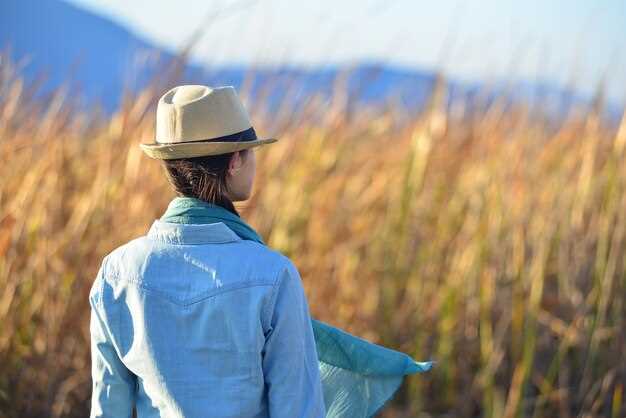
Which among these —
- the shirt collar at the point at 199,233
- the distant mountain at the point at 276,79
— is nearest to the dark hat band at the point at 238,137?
the shirt collar at the point at 199,233

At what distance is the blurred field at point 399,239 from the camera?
9.86 feet

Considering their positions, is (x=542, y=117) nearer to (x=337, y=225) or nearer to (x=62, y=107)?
(x=337, y=225)

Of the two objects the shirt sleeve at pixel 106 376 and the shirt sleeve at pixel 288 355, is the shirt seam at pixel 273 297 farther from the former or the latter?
the shirt sleeve at pixel 106 376

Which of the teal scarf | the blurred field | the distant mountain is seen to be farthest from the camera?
the distant mountain

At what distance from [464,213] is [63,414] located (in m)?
1.69

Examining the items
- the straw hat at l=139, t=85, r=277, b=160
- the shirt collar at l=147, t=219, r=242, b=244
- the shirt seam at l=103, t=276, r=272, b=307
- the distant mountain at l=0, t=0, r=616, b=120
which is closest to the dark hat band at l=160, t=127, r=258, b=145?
the straw hat at l=139, t=85, r=277, b=160

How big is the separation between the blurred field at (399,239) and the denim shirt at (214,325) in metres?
1.46

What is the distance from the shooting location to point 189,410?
1550 millimetres

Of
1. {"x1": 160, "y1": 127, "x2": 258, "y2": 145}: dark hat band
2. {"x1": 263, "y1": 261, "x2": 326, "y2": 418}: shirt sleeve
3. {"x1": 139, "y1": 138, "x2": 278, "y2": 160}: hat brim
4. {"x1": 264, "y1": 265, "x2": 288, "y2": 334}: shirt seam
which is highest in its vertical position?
{"x1": 160, "y1": 127, "x2": 258, "y2": 145}: dark hat band

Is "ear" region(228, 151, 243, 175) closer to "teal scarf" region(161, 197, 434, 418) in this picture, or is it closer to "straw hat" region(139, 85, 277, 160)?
"straw hat" region(139, 85, 277, 160)

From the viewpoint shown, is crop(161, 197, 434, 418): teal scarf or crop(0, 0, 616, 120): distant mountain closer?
crop(161, 197, 434, 418): teal scarf

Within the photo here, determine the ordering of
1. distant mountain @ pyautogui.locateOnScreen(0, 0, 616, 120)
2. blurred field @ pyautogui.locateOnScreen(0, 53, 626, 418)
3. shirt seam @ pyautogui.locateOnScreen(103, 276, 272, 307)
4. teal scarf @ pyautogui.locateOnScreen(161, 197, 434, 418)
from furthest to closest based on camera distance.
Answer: distant mountain @ pyautogui.locateOnScreen(0, 0, 616, 120)
blurred field @ pyautogui.locateOnScreen(0, 53, 626, 418)
teal scarf @ pyautogui.locateOnScreen(161, 197, 434, 418)
shirt seam @ pyautogui.locateOnScreen(103, 276, 272, 307)

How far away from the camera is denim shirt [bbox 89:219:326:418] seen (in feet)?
4.93

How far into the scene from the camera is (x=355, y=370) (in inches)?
72.4
